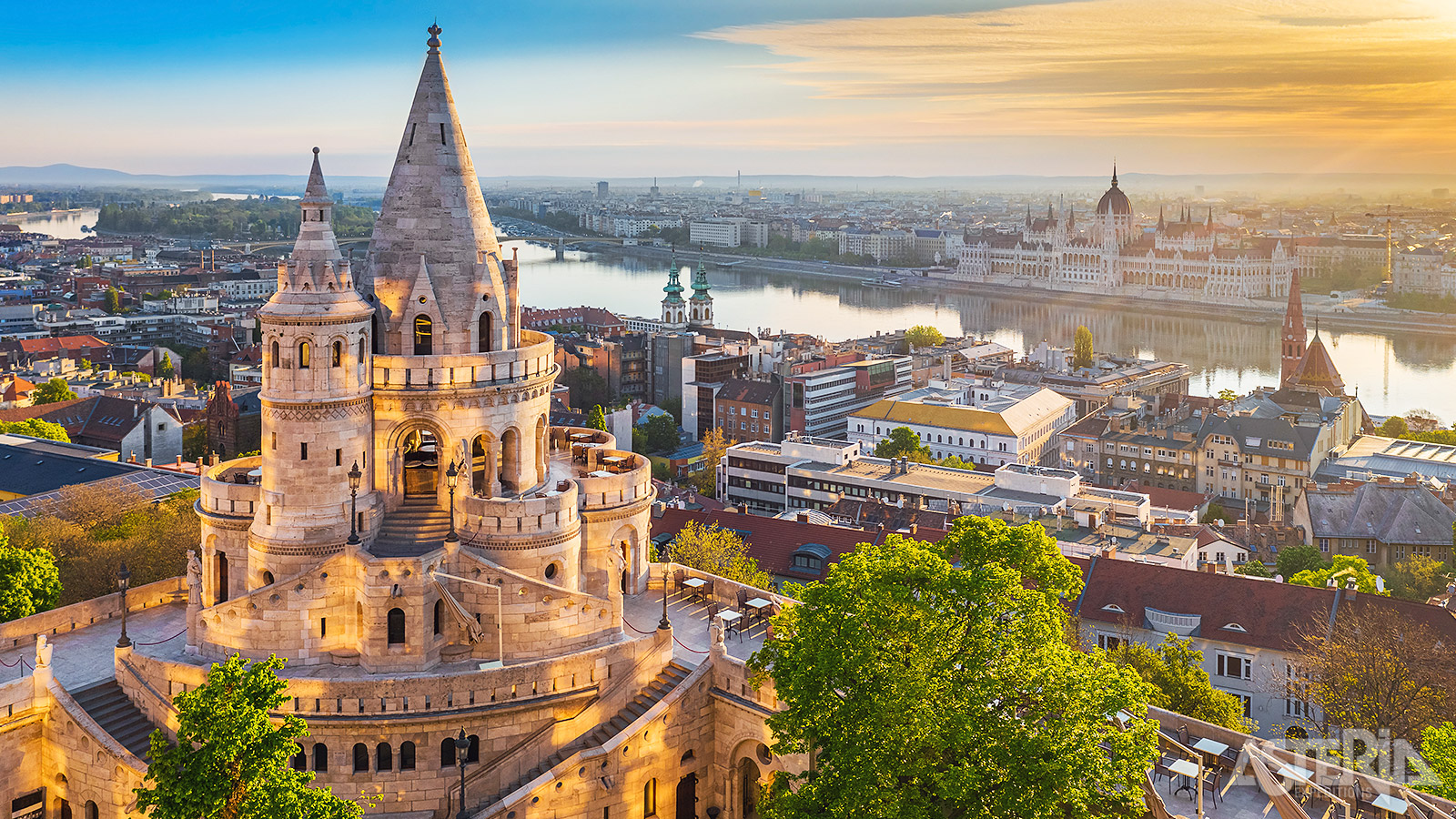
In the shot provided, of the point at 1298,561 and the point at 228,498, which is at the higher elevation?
the point at 228,498

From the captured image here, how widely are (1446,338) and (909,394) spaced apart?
59380mm

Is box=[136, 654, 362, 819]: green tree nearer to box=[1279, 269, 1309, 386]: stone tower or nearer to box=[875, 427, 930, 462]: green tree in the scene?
box=[875, 427, 930, 462]: green tree

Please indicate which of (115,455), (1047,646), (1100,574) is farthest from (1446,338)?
(1047,646)

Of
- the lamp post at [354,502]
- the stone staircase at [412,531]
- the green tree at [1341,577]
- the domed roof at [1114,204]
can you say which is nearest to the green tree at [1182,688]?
the green tree at [1341,577]

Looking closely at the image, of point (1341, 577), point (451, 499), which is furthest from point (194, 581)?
point (1341, 577)

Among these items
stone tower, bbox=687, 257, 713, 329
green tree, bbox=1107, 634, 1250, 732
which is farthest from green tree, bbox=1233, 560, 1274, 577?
stone tower, bbox=687, 257, 713, 329

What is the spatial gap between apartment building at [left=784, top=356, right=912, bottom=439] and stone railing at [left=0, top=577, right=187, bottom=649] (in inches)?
1651

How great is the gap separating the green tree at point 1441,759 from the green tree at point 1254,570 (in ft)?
65.6

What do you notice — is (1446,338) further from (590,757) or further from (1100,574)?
(590,757)

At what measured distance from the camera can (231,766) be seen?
15.1 meters

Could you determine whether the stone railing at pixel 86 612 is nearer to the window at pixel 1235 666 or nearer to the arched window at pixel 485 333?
the arched window at pixel 485 333

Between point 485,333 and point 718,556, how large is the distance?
420 inches

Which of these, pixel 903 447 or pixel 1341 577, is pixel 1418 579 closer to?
pixel 1341 577

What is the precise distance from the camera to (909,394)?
66.6m
